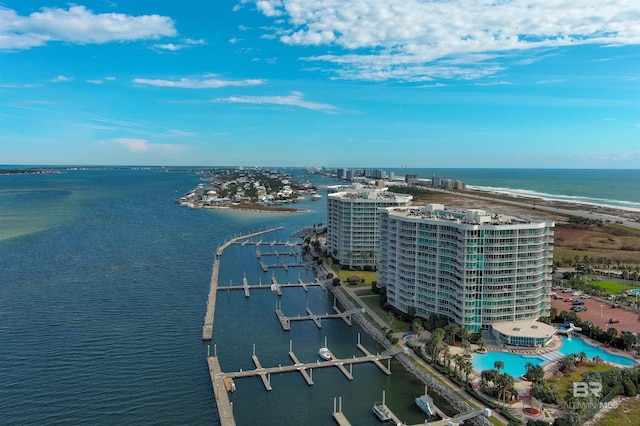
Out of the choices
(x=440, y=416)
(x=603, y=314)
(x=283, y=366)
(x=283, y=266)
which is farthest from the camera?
(x=283, y=266)

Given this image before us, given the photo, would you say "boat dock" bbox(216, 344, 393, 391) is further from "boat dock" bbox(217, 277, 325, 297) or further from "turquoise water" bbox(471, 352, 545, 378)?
"boat dock" bbox(217, 277, 325, 297)

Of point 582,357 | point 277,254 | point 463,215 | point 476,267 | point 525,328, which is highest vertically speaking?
point 463,215

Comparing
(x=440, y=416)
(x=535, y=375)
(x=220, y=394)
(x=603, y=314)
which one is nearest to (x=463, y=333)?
(x=535, y=375)

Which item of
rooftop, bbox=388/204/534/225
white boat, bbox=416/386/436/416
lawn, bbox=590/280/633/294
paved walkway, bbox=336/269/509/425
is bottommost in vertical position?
white boat, bbox=416/386/436/416

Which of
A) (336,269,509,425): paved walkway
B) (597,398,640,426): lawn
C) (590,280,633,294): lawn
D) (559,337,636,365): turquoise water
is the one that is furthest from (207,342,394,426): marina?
(590,280,633,294): lawn

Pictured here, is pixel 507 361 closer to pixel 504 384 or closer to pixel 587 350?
pixel 504 384

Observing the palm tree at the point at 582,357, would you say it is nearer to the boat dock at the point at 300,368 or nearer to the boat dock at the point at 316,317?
the boat dock at the point at 300,368

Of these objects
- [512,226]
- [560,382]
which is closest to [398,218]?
[512,226]
